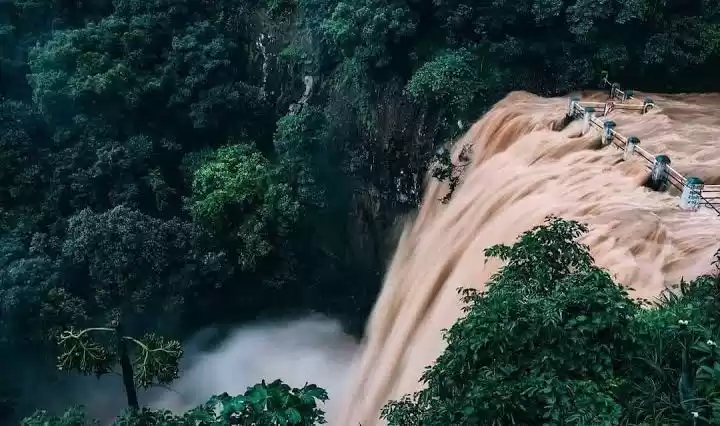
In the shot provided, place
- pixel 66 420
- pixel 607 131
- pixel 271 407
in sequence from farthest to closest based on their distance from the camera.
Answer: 1. pixel 607 131
2. pixel 66 420
3. pixel 271 407

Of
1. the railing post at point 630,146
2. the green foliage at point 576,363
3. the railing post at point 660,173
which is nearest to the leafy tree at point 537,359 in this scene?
the green foliage at point 576,363

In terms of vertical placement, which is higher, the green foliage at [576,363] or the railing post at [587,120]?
the railing post at [587,120]

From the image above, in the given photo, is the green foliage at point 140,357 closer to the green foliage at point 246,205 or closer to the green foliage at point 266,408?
the green foliage at point 266,408

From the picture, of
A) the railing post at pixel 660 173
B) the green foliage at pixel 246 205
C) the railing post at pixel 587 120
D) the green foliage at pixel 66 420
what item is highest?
the green foliage at pixel 246 205

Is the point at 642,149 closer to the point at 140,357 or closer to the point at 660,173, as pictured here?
the point at 660,173

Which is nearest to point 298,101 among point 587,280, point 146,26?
point 146,26

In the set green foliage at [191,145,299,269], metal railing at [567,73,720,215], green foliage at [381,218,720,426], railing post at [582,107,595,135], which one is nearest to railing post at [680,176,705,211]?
metal railing at [567,73,720,215]

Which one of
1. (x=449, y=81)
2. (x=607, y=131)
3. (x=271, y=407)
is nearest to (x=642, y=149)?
(x=607, y=131)
